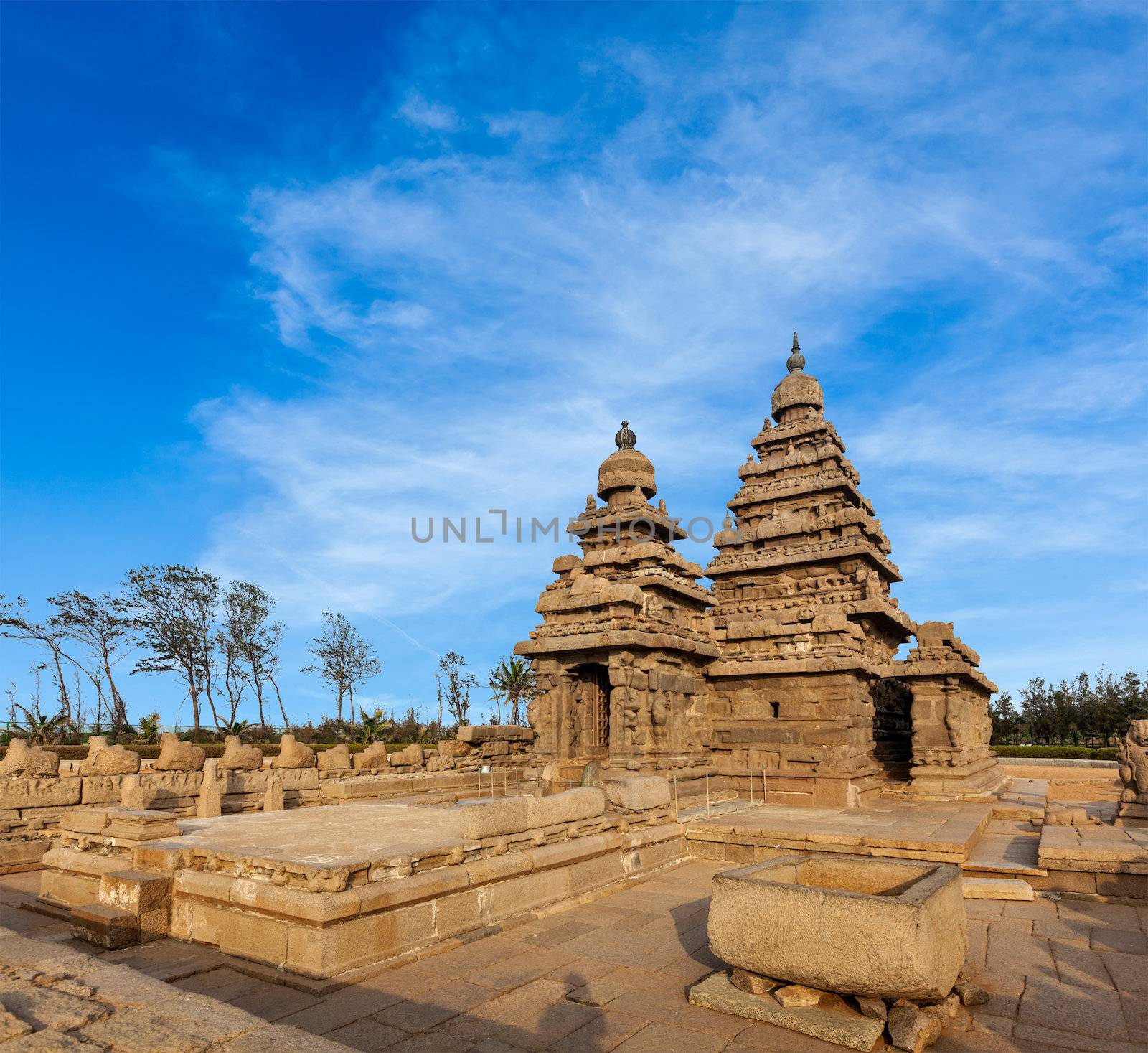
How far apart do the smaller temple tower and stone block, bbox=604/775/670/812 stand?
375cm

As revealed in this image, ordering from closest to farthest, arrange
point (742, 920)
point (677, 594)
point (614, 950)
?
point (742, 920) → point (614, 950) → point (677, 594)

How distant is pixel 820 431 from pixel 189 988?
2155cm

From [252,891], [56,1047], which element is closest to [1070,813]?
[252,891]

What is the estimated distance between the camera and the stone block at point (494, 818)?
256 inches

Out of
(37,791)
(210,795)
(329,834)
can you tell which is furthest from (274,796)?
(329,834)

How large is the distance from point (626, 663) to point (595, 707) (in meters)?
2.41

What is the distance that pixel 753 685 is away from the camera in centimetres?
1520

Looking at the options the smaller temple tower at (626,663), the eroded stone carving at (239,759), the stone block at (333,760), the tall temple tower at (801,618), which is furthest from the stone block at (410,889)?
the stone block at (333,760)

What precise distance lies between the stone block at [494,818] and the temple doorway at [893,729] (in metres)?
13.9

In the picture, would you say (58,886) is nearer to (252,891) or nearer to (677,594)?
(252,891)

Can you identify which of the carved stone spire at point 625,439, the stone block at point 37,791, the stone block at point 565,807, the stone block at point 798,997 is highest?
the carved stone spire at point 625,439

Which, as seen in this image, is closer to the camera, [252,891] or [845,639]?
[252,891]

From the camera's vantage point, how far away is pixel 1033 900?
743cm

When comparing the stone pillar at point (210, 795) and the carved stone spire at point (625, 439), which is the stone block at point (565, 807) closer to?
the stone pillar at point (210, 795)
